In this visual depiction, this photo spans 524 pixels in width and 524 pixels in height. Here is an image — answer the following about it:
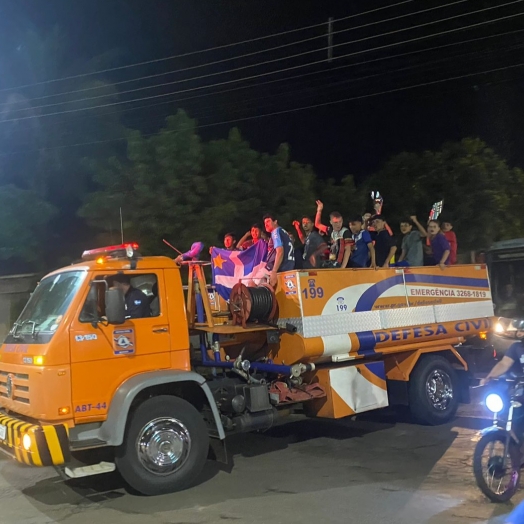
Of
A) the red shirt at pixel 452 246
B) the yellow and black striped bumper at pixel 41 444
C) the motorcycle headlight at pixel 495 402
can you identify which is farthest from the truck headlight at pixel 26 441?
the red shirt at pixel 452 246

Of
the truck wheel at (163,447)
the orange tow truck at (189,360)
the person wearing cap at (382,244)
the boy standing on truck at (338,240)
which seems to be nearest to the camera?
the orange tow truck at (189,360)

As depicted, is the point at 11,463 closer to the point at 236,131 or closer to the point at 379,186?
the point at 236,131

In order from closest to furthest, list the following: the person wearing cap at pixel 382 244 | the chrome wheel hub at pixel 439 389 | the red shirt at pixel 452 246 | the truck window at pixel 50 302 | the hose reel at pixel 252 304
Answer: the truck window at pixel 50 302, the hose reel at pixel 252 304, the chrome wheel hub at pixel 439 389, the person wearing cap at pixel 382 244, the red shirt at pixel 452 246

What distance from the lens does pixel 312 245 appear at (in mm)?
9086

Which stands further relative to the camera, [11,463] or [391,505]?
[11,463]

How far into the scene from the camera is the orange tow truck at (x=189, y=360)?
6.04 m

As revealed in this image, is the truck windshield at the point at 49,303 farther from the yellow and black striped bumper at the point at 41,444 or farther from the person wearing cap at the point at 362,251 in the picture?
the person wearing cap at the point at 362,251

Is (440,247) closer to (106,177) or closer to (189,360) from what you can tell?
(189,360)

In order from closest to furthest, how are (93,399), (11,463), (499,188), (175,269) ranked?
(93,399) → (175,269) → (11,463) → (499,188)

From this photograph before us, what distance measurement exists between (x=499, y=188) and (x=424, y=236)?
11.2m

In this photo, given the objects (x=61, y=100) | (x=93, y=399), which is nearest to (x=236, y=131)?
(x=61, y=100)

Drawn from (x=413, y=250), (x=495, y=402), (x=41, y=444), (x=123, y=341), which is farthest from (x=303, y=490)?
(x=413, y=250)

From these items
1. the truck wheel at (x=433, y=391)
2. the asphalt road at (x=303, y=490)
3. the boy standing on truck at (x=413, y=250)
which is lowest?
the asphalt road at (x=303, y=490)

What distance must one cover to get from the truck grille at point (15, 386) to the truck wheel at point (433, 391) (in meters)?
5.17
